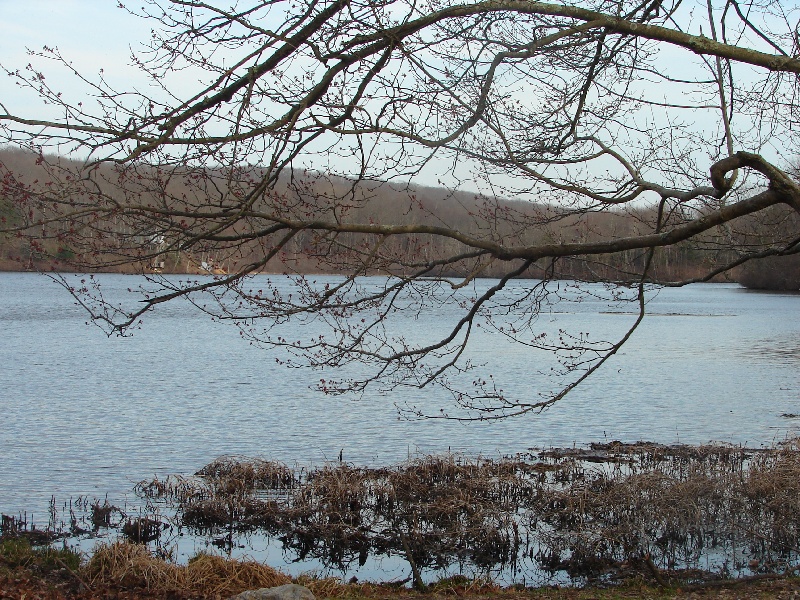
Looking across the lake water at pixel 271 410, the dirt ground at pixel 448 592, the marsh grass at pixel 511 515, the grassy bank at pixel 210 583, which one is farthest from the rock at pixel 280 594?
the lake water at pixel 271 410

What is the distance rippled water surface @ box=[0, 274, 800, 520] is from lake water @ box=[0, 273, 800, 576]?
7 centimetres

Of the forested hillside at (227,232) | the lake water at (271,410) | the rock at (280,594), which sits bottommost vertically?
the lake water at (271,410)

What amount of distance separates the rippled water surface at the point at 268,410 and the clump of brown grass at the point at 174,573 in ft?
10.8

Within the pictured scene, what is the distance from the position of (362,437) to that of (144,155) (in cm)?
1250

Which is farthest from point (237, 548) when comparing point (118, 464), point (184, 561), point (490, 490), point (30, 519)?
point (118, 464)

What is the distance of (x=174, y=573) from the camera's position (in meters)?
8.89

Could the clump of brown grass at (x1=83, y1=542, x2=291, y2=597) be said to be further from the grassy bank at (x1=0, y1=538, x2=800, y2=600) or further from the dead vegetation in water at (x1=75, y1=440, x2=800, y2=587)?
the dead vegetation in water at (x1=75, y1=440, x2=800, y2=587)

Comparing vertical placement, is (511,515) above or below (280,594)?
below

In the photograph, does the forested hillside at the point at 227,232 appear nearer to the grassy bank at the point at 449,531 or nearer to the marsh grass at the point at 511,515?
the grassy bank at the point at 449,531

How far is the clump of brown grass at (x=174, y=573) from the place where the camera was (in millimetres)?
8758

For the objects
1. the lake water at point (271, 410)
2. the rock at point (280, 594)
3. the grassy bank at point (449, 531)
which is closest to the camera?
the rock at point (280, 594)

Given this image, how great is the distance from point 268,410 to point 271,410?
0.08 m

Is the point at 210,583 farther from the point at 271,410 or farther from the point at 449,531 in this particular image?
the point at 271,410

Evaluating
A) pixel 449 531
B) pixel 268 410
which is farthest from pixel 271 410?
pixel 449 531
